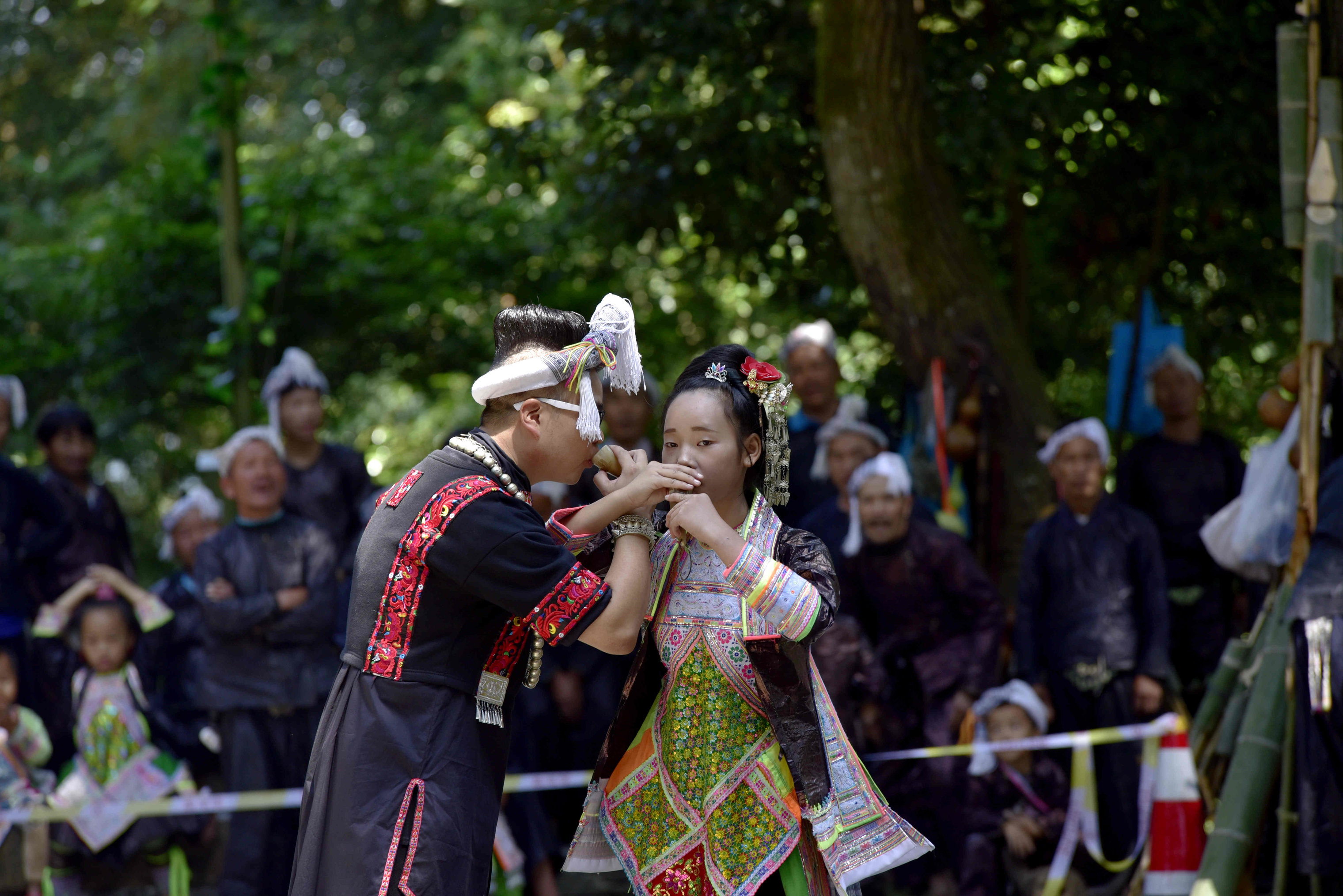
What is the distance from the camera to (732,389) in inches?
121

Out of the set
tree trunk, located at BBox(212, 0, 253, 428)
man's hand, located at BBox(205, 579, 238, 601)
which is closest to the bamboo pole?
man's hand, located at BBox(205, 579, 238, 601)

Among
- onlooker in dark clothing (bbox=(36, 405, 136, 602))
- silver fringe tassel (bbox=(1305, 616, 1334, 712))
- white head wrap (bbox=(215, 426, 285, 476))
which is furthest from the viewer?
onlooker in dark clothing (bbox=(36, 405, 136, 602))

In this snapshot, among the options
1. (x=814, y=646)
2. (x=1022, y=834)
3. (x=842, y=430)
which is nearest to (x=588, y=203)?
(x=842, y=430)

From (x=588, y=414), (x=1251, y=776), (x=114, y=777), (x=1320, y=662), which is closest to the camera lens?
(x=588, y=414)

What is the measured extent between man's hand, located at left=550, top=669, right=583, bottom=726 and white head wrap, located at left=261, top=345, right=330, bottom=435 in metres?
1.69

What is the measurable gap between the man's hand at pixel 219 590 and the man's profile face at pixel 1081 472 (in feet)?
11.1

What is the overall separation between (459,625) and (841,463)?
3260 mm

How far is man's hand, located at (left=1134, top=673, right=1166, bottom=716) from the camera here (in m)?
5.19

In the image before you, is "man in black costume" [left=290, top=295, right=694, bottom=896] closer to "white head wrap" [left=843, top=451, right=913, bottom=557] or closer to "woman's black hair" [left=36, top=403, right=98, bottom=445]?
"white head wrap" [left=843, top=451, right=913, bottom=557]

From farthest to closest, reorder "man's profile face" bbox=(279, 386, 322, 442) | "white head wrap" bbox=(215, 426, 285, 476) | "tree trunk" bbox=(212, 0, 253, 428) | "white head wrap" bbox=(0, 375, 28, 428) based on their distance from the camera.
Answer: "tree trunk" bbox=(212, 0, 253, 428)
"white head wrap" bbox=(0, 375, 28, 428)
"man's profile face" bbox=(279, 386, 322, 442)
"white head wrap" bbox=(215, 426, 285, 476)

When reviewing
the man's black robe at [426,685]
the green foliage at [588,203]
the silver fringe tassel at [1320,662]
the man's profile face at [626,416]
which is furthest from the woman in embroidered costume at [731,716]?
the green foliage at [588,203]

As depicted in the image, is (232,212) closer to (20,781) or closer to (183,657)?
(183,657)

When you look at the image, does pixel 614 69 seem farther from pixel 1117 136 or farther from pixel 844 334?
pixel 1117 136

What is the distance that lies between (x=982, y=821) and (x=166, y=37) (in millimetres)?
10378
